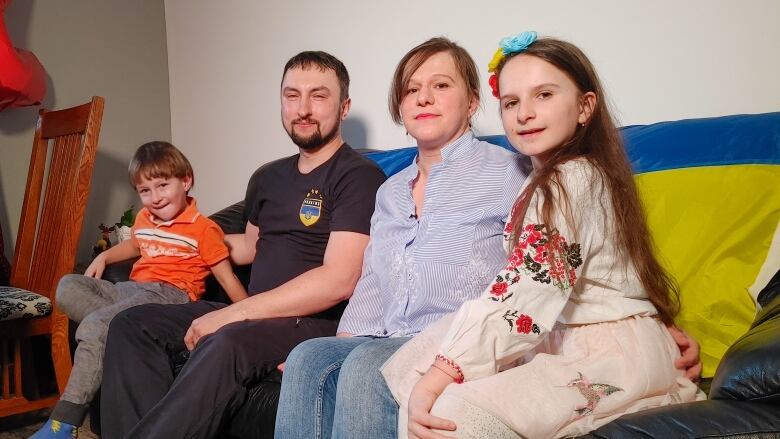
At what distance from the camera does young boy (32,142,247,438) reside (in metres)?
2.06

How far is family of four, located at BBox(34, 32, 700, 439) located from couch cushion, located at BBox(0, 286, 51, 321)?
0.34 m

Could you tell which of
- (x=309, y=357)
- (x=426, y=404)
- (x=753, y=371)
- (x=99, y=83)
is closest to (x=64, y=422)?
(x=309, y=357)

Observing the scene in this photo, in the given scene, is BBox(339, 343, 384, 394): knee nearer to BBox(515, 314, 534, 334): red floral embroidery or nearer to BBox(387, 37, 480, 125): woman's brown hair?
BBox(515, 314, 534, 334): red floral embroidery

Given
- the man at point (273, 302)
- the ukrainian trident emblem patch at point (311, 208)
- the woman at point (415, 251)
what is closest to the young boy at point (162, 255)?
the man at point (273, 302)

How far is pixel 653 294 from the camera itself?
4.09 feet

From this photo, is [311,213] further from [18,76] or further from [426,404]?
[18,76]

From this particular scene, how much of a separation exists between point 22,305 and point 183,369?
111 centimetres

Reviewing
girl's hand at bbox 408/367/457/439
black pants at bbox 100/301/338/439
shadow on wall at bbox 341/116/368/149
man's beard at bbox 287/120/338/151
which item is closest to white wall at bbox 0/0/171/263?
shadow on wall at bbox 341/116/368/149

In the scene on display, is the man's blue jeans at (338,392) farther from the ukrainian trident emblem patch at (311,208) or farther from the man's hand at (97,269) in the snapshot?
the man's hand at (97,269)

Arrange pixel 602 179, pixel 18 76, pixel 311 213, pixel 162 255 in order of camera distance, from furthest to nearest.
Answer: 1. pixel 18 76
2. pixel 162 255
3. pixel 311 213
4. pixel 602 179

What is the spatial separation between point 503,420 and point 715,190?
0.78 m

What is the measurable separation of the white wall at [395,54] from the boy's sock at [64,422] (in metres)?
1.40

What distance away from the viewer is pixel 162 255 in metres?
2.15

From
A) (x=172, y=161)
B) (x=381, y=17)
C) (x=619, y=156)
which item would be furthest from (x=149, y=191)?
(x=619, y=156)
